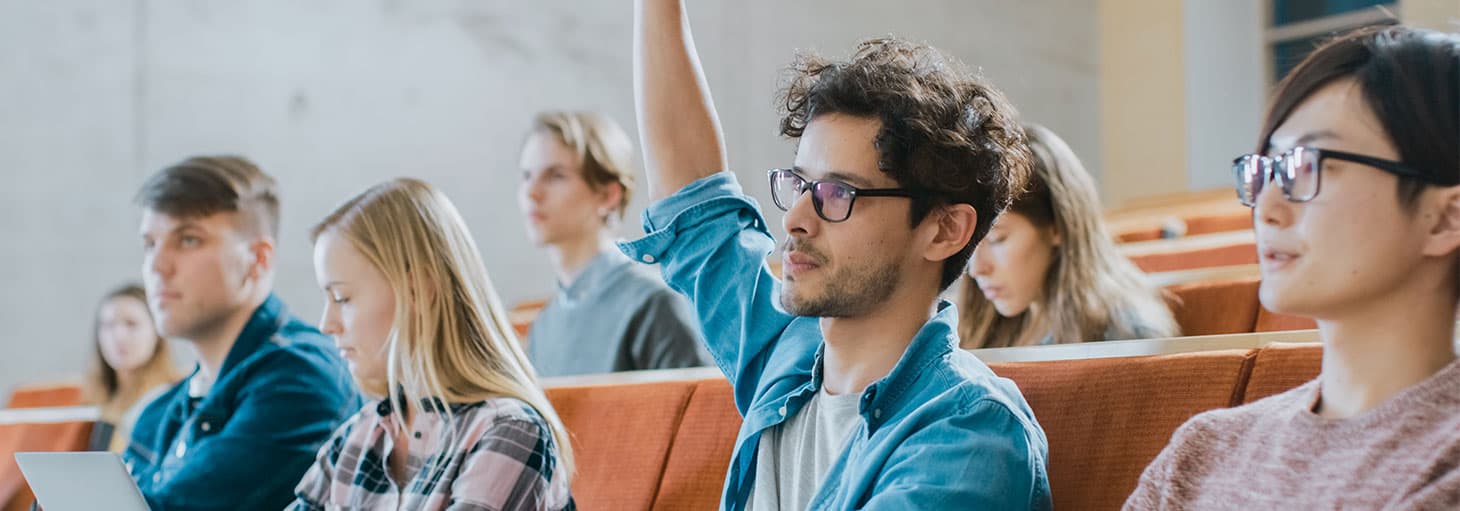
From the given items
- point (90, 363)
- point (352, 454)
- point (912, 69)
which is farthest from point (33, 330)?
point (912, 69)

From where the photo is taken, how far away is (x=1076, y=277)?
2.16 metres

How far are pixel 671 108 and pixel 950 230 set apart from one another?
0.38 meters

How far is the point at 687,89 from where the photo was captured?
1.56 m

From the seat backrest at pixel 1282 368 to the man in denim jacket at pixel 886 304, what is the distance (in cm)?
18

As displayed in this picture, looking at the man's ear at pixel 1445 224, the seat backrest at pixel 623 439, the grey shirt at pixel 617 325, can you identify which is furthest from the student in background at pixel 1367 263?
the grey shirt at pixel 617 325

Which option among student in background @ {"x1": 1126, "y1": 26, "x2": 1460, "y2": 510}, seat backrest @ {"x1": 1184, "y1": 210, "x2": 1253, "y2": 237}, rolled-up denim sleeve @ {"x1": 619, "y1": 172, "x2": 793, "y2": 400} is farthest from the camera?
seat backrest @ {"x1": 1184, "y1": 210, "x2": 1253, "y2": 237}

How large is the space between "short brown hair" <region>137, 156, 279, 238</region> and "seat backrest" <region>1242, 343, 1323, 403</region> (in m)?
1.62

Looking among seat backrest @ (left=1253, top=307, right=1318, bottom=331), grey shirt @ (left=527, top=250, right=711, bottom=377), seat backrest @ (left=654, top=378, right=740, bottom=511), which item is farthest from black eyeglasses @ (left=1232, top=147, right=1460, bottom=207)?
grey shirt @ (left=527, top=250, right=711, bottom=377)

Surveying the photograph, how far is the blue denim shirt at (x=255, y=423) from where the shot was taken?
1998 millimetres

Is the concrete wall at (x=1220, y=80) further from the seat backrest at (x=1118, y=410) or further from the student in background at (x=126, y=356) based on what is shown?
the seat backrest at (x=1118, y=410)

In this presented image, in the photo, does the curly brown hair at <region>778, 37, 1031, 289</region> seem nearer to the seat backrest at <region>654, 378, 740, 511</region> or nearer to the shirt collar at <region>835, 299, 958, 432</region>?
the shirt collar at <region>835, 299, 958, 432</region>

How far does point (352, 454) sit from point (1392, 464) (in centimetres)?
125

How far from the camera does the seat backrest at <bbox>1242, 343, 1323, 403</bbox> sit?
3.85 ft

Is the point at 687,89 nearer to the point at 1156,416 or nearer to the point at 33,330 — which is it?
the point at 1156,416
